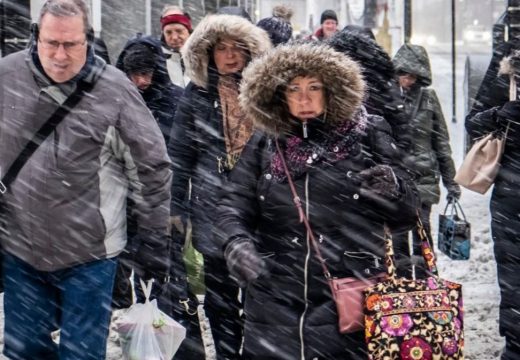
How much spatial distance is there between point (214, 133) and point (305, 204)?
72.6 inches

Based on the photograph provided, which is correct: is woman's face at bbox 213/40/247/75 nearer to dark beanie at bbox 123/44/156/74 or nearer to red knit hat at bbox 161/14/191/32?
dark beanie at bbox 123/44/156/74

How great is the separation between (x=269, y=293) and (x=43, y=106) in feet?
4.00

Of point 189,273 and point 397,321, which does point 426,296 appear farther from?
point 189,273

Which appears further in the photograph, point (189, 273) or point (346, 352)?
point (189, 273)

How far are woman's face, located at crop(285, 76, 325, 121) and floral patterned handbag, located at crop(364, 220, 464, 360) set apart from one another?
2.36ft

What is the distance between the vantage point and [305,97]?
13.8 ft

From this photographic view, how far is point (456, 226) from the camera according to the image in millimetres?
8039

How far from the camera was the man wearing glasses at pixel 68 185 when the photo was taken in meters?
4.44

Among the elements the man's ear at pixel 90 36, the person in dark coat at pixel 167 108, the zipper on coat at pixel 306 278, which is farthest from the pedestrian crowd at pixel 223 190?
the person in dark coat at pixel 167 108

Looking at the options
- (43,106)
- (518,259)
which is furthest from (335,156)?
(518,259)

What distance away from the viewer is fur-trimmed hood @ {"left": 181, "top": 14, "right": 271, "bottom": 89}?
5750mm

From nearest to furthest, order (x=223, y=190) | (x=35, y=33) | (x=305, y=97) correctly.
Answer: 1. (x=305, y=97)
2. (x=223, y=190)
3. (x=35, y=33)

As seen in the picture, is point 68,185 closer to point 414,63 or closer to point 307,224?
point 307,224

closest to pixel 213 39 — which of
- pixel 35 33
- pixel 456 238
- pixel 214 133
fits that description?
pixel 214 133
